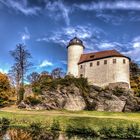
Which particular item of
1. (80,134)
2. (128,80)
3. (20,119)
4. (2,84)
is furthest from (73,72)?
(80,134)

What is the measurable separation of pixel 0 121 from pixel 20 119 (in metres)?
3.18

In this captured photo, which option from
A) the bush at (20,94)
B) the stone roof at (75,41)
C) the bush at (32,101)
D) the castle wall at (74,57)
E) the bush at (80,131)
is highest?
the stone roof at (75,41)

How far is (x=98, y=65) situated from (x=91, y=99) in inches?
338

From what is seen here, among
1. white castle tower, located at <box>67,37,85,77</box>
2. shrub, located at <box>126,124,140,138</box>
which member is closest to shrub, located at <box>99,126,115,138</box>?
shrub, located at <box>126,124,140,138</box>

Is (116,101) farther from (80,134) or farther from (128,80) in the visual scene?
(80,134)

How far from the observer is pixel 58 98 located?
59750mm

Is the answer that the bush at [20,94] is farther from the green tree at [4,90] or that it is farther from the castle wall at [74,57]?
the castle wall at [74,57]

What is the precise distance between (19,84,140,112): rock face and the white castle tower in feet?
27.4

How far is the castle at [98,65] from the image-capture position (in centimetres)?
6454

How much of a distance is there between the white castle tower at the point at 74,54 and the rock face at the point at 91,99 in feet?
27.4

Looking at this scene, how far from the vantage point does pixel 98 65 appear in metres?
66.3

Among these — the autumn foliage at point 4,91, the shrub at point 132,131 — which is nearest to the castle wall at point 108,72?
the autumn foliage at point 4,91

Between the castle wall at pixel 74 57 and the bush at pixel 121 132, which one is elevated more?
the castle wall at pixel 74 57

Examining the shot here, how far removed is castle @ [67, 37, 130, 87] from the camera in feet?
212
